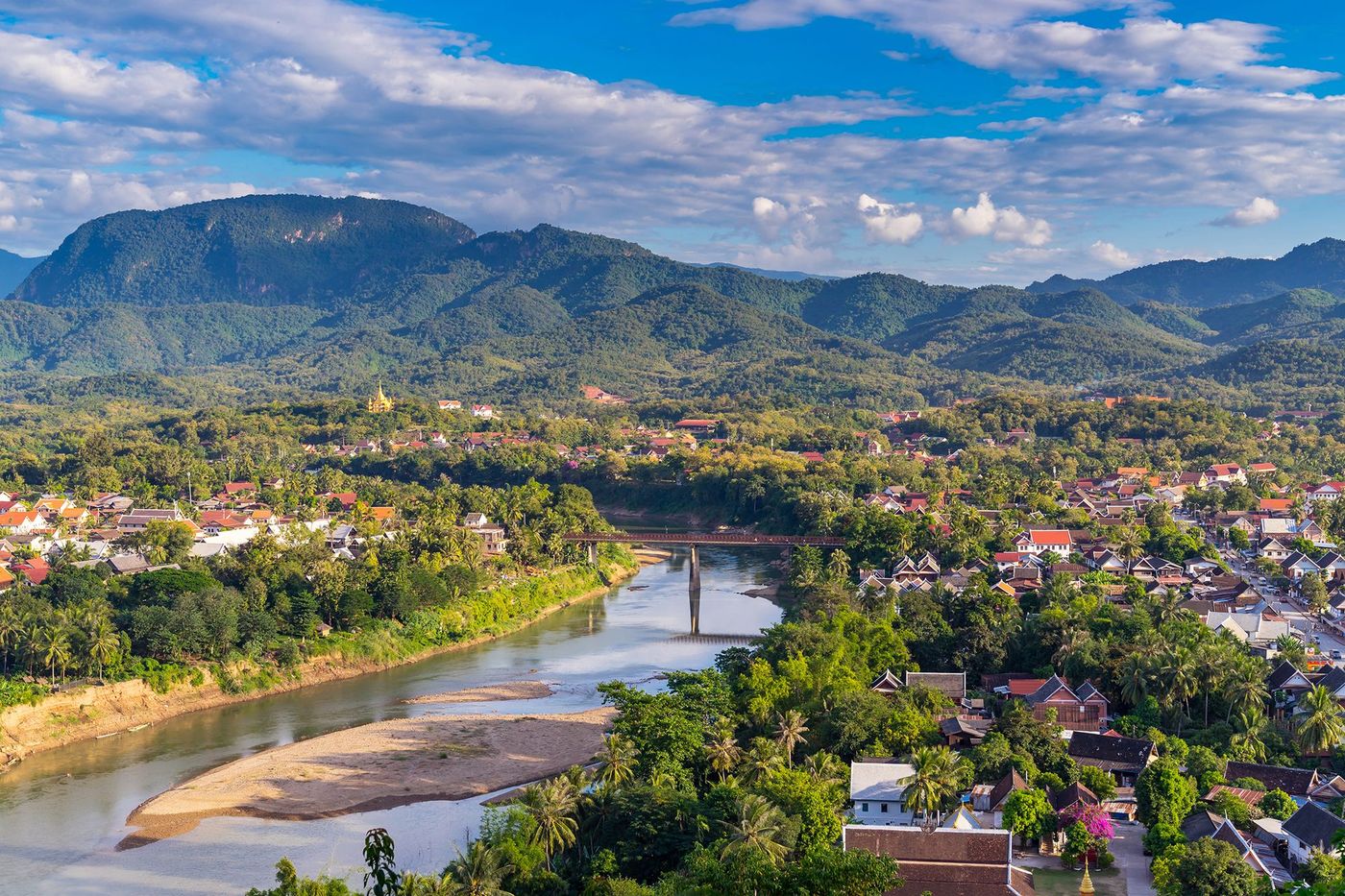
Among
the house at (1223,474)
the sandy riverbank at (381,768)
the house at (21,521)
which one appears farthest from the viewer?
the house at (1223,474)

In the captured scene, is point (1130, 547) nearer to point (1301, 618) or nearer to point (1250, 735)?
point (1301, 618)

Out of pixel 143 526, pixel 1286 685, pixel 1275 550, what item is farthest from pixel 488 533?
pixel 1286 685

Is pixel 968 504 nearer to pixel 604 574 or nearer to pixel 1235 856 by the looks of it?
pixel 604 574

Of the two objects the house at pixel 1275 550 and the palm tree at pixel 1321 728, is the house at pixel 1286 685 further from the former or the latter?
the house at pixel 1275 550

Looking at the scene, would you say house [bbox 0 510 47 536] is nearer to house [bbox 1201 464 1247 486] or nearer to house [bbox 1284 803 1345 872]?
house [bbox 1284 803 1345 872]

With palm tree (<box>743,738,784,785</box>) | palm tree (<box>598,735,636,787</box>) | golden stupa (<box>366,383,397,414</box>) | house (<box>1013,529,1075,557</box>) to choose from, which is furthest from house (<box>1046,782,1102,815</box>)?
golden stupa (<box>366,383,397,414</box>)

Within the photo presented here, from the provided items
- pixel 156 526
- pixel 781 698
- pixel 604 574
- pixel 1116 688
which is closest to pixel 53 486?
pixel 156 526

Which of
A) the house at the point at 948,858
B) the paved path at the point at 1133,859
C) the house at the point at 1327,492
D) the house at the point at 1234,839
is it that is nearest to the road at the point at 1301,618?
the paved path at the point at 1133,859
